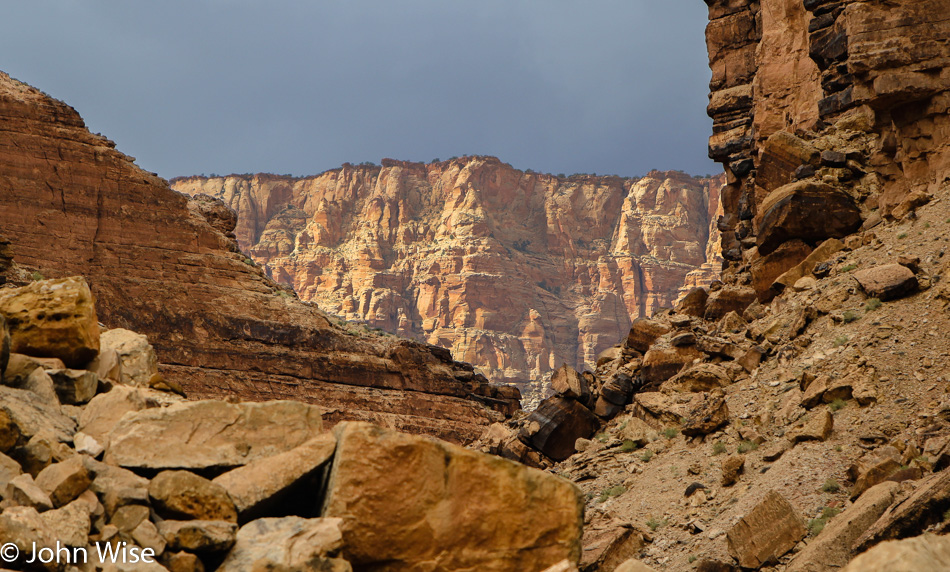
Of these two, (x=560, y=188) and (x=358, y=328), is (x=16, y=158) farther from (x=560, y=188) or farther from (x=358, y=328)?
(x=560, y=188)

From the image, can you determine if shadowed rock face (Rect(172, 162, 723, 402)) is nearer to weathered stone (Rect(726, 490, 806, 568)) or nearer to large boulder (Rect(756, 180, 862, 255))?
large boulder (Rect(756, 180, 862, 255))

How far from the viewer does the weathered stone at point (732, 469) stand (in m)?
12.8

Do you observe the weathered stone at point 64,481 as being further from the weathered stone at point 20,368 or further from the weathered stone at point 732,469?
the weathered stone at point 732,469

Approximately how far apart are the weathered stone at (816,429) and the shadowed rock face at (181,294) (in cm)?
2859

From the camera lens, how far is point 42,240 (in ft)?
136

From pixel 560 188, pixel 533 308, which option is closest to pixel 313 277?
pixel 533 308

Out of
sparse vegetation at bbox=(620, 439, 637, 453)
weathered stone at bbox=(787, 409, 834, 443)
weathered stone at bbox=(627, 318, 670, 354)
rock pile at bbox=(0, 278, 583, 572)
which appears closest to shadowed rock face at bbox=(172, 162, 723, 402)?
weathered stone at bbox=(627, 318, 670, 354)

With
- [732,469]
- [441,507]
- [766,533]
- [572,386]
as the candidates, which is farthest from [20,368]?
[572,386]

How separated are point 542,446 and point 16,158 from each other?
32.8 metres

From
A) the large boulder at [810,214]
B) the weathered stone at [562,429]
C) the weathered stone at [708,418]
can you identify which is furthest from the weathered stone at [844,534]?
the weathered stone at [562,429]

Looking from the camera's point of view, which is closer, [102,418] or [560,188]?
[102,418]

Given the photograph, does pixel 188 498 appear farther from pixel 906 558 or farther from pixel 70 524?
pixel 906 558

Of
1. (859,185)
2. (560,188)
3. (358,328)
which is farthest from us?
(560,188)

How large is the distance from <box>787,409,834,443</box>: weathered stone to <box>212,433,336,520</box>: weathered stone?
8.69 metres
